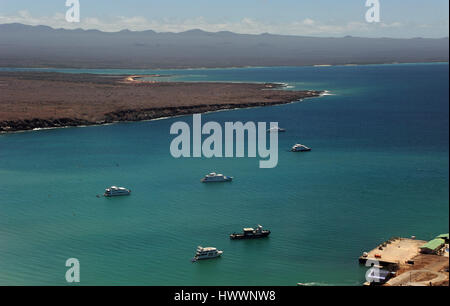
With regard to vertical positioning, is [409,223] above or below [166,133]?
below

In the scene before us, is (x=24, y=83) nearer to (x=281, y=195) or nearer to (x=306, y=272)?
(x=281, y=195)

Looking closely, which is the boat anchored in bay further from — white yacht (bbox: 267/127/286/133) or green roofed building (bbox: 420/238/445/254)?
white yacht (bbox: 267/127/286/133)

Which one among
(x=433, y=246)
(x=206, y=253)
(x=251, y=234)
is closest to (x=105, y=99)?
(x=251, y=234)

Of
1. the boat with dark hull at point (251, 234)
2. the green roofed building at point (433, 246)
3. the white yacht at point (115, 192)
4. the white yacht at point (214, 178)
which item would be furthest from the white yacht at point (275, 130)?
the green roofed building at point (433, 246)

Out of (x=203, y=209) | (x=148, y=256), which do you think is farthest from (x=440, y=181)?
(x=148, y=256)

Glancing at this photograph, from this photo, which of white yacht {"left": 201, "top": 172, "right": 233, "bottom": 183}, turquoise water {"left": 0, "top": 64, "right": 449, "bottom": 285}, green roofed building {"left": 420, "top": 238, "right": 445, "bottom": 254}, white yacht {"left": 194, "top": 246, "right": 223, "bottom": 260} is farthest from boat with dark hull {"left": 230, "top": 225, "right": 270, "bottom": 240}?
white yacht {"left": 201, "top": 172, "right": 233, "bottom": 183}

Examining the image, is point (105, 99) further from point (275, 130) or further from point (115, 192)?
point (115, 192)
